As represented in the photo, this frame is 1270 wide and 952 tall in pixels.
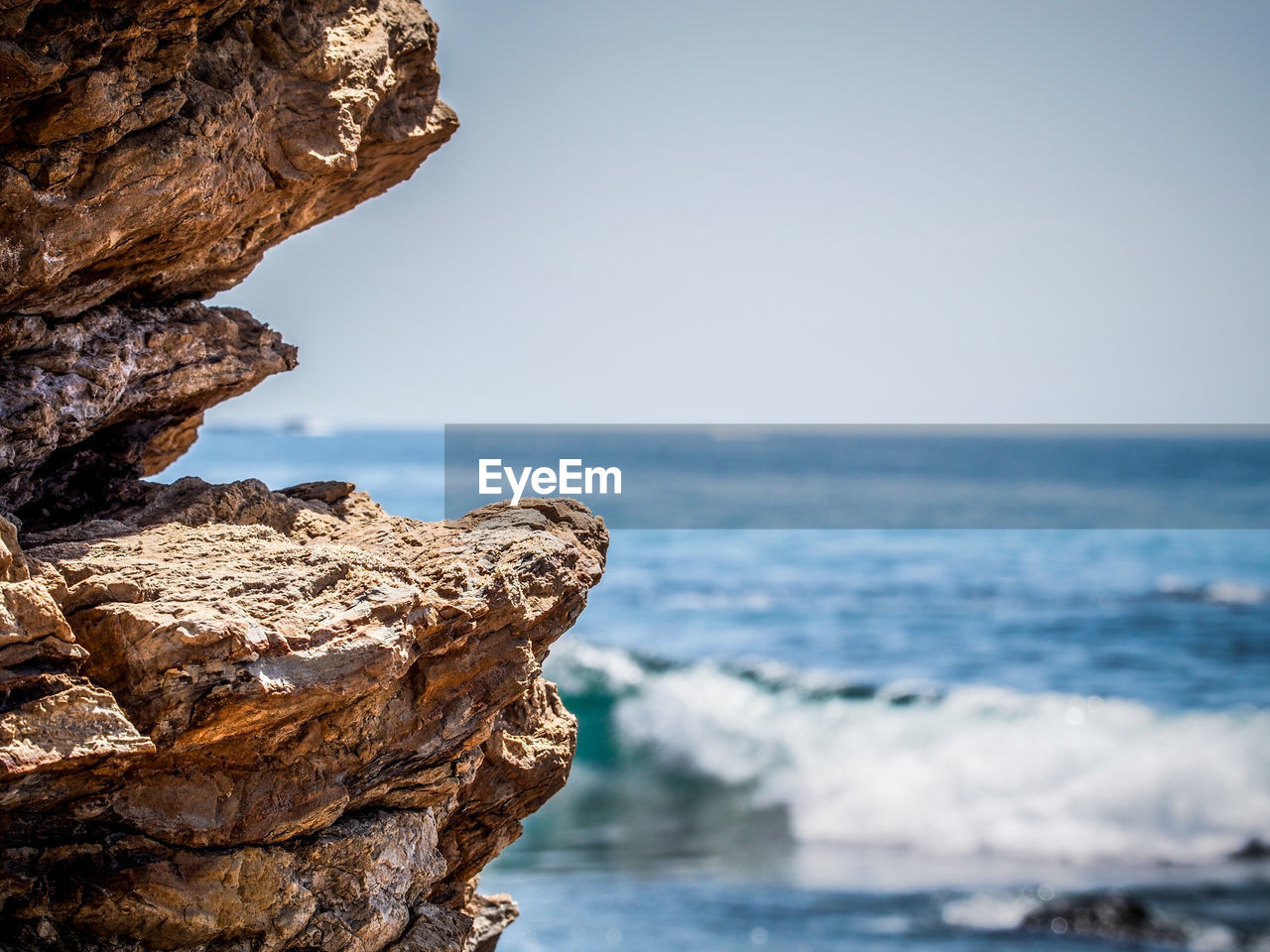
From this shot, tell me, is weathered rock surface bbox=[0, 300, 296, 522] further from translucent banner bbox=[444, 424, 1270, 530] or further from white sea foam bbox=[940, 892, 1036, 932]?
translucent banner bbox=[444, 424, 1270, 530]

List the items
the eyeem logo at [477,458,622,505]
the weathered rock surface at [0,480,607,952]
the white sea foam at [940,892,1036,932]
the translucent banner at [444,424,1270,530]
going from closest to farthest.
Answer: the weathered rock surface at [0,480,607,952] < the eyeem logo at [477,458,622,505] < the white sea foam at [940,892,1036,932] < the translucent banner at [444,424,1270,530]

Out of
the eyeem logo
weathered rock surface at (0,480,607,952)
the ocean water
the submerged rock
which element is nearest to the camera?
weathered rock surface at (0,480,607,952)

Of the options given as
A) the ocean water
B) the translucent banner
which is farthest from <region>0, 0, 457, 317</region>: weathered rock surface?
the translucent banner

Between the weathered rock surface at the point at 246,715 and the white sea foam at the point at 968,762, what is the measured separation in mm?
16135

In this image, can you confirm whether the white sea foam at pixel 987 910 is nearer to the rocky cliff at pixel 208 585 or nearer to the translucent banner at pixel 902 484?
the rocky cliff at pixel 208 585

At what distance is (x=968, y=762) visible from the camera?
73.8 feet

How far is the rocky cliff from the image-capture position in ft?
12.0

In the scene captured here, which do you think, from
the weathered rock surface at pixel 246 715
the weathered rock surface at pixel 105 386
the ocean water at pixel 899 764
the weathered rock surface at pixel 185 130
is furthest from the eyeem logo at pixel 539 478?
the ocean water at pixel 899 764

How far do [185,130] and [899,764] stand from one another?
20.0 m

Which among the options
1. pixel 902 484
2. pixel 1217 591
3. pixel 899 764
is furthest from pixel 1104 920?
pixel 902 484

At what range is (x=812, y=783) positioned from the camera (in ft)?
71.3

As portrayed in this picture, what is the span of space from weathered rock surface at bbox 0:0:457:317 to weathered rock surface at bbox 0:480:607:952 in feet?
3.52

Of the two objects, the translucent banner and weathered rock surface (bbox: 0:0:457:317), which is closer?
weathered rock surface (bbox: 0:0:457:317)

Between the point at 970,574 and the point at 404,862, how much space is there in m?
40.8
